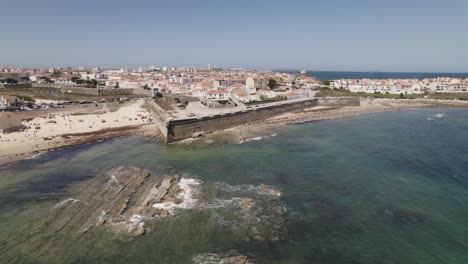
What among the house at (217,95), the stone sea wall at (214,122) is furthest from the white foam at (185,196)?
the house at (217,95)

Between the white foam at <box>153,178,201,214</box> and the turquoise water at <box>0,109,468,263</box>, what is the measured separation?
1.02 m

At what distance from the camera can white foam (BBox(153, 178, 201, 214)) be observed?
939 inches

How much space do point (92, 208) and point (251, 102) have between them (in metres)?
51.4

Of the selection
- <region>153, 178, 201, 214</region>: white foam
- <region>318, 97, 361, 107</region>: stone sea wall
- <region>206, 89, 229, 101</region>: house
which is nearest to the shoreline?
<region>318, 97, 361, 107</region>: stone sea wall

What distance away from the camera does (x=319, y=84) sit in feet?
392

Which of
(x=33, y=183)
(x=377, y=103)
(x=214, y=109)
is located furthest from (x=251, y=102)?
(x=33, y=183)

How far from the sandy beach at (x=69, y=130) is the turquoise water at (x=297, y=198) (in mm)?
4135

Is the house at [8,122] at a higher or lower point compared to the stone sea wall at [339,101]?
lower

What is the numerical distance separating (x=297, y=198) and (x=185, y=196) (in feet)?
A: 29.7

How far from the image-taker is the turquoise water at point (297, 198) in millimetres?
18484

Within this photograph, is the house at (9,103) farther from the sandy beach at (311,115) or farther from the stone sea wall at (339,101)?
the stone sea wall at (339,101)

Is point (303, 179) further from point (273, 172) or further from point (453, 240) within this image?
point (453, 240)

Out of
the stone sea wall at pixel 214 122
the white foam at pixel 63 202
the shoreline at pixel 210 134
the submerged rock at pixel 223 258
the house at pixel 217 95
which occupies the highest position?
the house at pixel 217 95

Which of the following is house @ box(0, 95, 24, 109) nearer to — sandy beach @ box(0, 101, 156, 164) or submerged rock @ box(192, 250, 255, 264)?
sandy beach @ box(0, 101, 156, 164)
